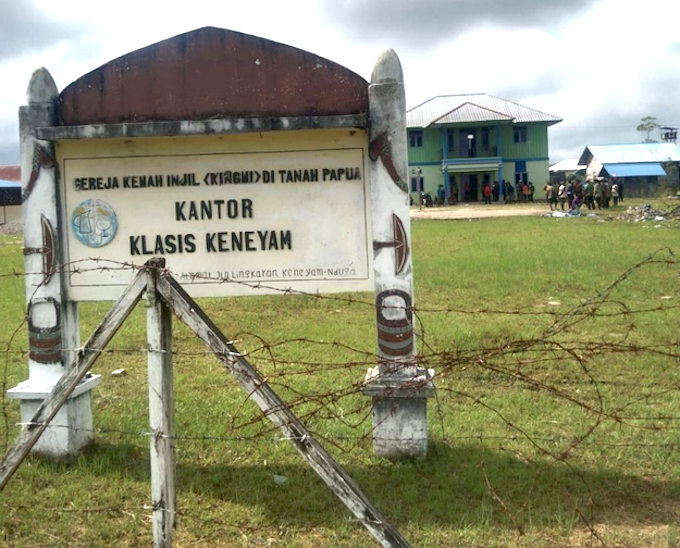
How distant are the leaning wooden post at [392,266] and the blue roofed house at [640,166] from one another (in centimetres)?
4185

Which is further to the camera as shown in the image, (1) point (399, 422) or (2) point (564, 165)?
(2) point (564, 165)

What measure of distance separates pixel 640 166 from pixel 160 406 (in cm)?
4784

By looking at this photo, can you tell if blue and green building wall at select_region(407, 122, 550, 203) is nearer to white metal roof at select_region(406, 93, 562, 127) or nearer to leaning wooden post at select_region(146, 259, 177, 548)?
white metal roof at select_region(406, 93, 562, 127)

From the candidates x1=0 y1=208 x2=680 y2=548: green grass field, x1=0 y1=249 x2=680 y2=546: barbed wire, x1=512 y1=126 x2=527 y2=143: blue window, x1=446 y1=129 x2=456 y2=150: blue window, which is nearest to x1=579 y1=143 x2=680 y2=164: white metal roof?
x1=512 y1=126 x2=527 y2=143: blue window

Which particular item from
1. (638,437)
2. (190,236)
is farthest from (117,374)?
(638,437)

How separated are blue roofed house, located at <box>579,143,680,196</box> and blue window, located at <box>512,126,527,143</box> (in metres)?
4.79

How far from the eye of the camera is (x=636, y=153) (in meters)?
48.4

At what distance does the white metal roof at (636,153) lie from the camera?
47.2 meters

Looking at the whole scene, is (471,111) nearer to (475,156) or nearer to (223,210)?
(475,156)

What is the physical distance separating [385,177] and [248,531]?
7.45 feet

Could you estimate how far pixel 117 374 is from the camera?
22.5 feet

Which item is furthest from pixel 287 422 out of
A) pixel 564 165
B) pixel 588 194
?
pixel 564 165

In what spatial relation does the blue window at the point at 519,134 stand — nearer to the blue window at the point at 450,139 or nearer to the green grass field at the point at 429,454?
the blue window at the point at 450,139

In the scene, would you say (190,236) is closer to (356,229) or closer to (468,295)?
(356,229)
